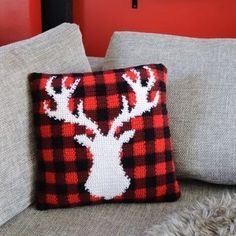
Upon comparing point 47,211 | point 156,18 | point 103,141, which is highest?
point 156,18

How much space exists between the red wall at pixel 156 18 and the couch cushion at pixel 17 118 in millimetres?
1226

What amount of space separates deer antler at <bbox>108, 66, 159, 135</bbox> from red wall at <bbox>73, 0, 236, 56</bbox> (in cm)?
128

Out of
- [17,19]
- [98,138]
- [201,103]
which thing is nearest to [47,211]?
[98,138]

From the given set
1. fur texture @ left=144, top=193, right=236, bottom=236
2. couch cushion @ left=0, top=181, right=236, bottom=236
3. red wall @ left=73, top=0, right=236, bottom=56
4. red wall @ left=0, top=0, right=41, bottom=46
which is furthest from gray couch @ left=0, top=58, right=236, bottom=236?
red wall @ left=73, top=0, right=236, bottom=56

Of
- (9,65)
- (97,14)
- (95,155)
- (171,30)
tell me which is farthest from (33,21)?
(95,155)

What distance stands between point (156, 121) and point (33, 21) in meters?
1.21

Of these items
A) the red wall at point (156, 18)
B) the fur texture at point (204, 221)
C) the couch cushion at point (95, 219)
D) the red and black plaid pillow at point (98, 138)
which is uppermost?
the red wall at point (156, 18)

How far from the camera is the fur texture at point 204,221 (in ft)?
3.34

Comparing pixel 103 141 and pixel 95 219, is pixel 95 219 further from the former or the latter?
pixel 103 141

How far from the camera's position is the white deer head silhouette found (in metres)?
1.24

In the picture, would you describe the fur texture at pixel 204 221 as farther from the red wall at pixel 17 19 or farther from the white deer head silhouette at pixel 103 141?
the red wall at pixel 17 19

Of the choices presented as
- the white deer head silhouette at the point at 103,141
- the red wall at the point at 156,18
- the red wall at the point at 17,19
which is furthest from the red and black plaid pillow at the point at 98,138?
the red wall at the point at 156,18

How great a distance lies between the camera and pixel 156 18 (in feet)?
8.23

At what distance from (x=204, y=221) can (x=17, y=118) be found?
542 mm
